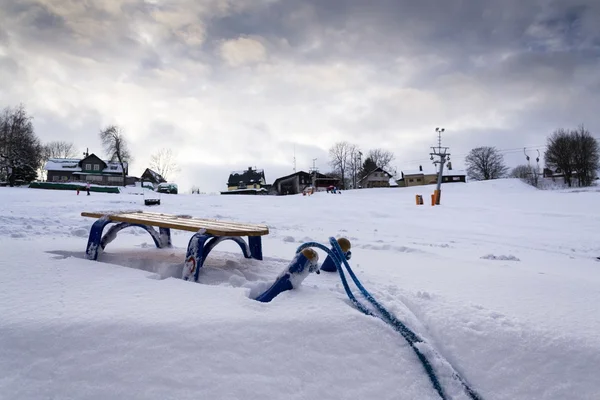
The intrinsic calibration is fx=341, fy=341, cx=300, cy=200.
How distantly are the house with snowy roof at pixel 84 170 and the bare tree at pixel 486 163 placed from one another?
6603cm

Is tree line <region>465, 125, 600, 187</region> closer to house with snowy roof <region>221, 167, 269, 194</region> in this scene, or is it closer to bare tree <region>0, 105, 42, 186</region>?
house with snowy roof <region>221, 167, 269, 194</region>

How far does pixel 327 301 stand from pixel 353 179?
71.8 m

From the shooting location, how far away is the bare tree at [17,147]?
41.6 meters

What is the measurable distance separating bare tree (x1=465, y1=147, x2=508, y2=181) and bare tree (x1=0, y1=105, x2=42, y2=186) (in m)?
73.7

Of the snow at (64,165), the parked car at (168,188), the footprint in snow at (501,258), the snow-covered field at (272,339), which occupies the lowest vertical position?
the footprint in snow at (501,258)

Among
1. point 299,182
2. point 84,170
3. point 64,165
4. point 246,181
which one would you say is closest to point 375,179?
point 299,182

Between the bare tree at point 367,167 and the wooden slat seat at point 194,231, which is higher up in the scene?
the bare tree at point 367,167

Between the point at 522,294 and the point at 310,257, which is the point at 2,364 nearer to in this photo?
the point at 310,257

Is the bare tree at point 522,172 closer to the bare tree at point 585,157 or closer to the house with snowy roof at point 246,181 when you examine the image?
the bare tree at point 585,157

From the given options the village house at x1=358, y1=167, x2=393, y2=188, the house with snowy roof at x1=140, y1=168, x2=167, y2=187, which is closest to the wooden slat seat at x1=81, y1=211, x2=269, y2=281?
the house with snowy roof at x1=140, y1=168, x2=167, y2=187

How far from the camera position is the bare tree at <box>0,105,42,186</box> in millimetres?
41562

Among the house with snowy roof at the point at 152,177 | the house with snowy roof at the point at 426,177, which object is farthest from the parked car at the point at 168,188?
the house with snowy roof at the point at 426,177

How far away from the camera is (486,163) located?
6706 centimetres

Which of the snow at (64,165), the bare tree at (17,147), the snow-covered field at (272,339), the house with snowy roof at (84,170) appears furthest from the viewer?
the house with snowy roof at (84,170)
